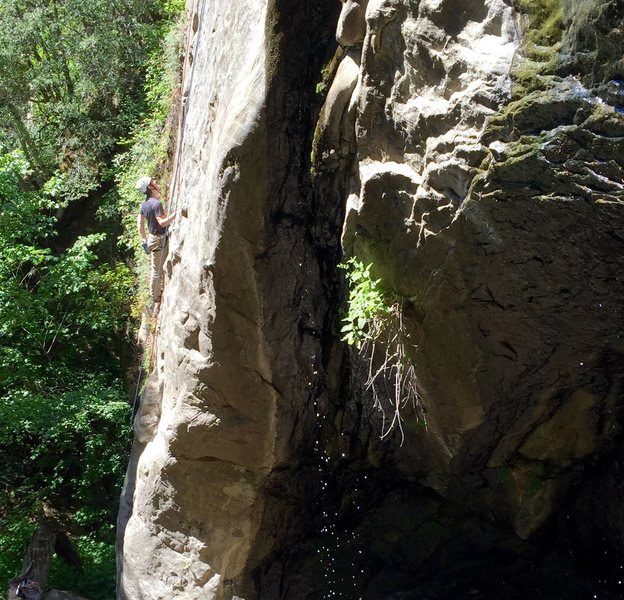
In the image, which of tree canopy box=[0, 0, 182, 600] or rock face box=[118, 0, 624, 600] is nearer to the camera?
rock face box=[118, 0, 624, 600]

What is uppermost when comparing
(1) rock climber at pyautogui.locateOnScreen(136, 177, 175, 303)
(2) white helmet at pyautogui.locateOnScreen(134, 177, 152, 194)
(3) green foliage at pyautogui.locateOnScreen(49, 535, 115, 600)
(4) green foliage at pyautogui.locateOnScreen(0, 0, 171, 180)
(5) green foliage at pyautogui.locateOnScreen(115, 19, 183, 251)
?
(4) green foliage at pyautogui.locateOnScreen(0, 0, 171, 180)

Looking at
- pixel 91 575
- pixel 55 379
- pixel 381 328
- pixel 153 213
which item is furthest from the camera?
pixel 55 379

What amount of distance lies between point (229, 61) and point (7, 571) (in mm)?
7744

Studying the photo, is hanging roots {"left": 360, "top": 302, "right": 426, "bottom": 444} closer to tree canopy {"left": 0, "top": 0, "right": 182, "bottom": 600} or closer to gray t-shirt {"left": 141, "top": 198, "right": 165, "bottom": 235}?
gray t-shirt {"left": 141, "top": 198, "right": 165, "bottom": 235}

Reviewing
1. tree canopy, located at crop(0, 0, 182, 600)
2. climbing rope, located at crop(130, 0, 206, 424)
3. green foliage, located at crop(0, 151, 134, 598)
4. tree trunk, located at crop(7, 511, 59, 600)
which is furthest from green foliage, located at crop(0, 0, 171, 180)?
tree trunk, located at crop(7, 511, 59, 600)

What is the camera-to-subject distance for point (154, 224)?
8.17 metres

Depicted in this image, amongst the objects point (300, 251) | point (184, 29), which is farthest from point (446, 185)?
point (184, 29)

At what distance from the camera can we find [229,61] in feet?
18.5

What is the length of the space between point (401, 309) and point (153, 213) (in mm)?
4025

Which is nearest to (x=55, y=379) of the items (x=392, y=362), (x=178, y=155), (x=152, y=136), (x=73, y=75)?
(x=152, y=136)

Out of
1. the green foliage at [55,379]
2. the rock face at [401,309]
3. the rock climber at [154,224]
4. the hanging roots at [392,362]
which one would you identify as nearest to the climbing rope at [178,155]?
the rock climber at [154,224]

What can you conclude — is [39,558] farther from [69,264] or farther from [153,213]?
[153,213]

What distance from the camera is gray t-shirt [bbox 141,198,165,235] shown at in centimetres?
808

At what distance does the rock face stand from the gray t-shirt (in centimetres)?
97
